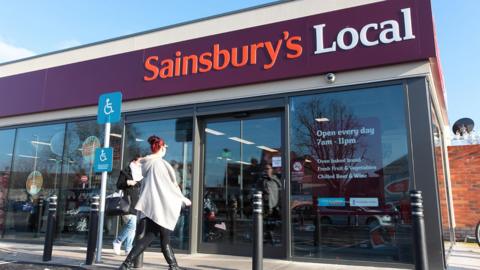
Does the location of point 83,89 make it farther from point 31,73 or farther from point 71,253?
point 71,253

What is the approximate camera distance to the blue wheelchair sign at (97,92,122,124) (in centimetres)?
620

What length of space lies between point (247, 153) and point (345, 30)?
2632 millimetres

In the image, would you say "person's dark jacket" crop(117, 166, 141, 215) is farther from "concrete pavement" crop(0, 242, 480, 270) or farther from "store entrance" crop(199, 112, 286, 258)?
"store entrance" crop(199, 112, 286, 258)

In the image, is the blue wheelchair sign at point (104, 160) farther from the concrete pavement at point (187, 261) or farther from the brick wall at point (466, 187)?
the brick wall at point (466, 187)

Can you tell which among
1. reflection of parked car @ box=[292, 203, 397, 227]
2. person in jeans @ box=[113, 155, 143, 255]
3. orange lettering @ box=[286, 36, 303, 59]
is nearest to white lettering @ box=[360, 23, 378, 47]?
orange lettering @ box=[286, 36, 303, 59]

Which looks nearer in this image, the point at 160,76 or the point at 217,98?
the point at 217,98

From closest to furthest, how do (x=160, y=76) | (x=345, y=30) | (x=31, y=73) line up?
(x=345, y=30), (x=160, y=76), (x=31, y=73)

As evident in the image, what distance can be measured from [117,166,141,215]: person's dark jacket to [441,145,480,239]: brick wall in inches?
272

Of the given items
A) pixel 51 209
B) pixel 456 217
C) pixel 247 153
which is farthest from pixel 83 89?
pixel 456 217

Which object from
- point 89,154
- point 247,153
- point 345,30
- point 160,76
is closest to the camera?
point 345,30

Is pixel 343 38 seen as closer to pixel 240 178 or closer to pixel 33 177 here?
pixel 240 178

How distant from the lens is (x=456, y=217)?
8.83 m

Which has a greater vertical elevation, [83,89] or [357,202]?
[83,89]

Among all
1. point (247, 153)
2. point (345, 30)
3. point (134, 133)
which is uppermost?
point (345, 30)
